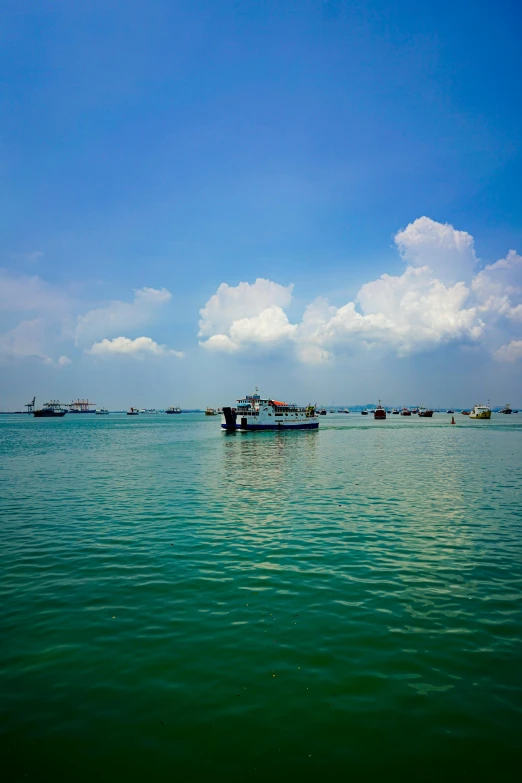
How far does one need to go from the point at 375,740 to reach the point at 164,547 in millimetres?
11537

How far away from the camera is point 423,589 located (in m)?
12.7

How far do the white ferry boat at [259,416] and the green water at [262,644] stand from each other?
262 feet

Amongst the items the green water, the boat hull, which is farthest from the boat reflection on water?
the boat hull

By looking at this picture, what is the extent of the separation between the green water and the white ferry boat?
7972cm

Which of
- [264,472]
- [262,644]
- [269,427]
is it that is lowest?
[264,472]

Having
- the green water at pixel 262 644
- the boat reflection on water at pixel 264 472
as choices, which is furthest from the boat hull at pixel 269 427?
the green water at pixel 262 644

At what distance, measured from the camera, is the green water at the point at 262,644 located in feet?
21.6

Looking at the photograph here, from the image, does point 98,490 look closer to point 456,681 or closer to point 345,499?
point 345,499

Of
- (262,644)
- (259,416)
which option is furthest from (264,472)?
(259,416)

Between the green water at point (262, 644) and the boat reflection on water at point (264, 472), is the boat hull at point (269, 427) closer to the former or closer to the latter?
the boat reflection on water at point (264, 472)

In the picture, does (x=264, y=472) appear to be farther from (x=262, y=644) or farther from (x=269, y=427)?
(x=269, y=427)

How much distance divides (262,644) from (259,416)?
93.4 metres

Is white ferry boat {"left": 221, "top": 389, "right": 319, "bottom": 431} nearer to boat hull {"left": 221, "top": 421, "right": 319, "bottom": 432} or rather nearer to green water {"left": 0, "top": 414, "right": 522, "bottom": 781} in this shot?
boat hull {"left": 221, "top": 421, "right": 319, "bottom": 432}

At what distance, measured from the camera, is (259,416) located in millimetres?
103062
